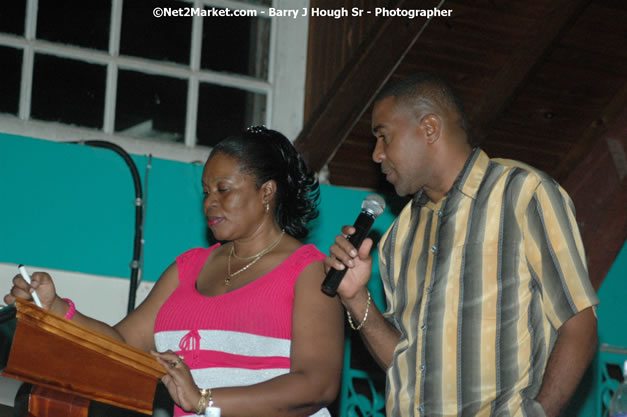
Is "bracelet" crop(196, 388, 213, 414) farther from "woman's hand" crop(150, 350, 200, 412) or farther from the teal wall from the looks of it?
the teal wall

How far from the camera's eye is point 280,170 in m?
2.69

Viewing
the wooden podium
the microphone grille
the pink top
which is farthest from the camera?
the pink top

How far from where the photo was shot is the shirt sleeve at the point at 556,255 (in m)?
2.08

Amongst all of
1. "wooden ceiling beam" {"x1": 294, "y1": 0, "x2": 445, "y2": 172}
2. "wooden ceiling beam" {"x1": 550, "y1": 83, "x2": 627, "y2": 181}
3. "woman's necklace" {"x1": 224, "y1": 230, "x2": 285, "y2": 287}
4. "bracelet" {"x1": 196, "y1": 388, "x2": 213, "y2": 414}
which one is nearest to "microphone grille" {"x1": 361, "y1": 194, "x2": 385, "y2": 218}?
"woman's necklace" {"x1": 224, "y1": 230, "x2": 285, "y2": 287}

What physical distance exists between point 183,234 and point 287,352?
1746 mm

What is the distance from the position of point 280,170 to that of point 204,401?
90cm

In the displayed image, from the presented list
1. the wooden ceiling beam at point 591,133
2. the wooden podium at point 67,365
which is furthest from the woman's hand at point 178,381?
the wooden ceiling beam at point 591,133

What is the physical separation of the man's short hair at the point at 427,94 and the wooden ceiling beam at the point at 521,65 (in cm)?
155

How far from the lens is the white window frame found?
4055 millimetres

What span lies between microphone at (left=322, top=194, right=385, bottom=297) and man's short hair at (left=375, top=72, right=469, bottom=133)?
1.22 ft

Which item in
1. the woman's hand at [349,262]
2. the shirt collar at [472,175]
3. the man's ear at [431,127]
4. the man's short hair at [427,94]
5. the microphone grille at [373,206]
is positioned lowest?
the woman's hand at [349,262]

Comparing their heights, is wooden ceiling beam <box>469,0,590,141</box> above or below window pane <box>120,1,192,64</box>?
below

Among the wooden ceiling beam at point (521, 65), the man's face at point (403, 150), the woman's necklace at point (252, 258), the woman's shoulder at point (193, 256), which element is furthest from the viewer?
the wooden ceiling beam at point (521, 65)

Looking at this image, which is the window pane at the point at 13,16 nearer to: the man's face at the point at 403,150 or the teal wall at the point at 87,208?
the teal wall at the point at 87,208
